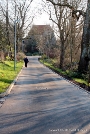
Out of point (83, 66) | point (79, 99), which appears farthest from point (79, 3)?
point (79, 99)

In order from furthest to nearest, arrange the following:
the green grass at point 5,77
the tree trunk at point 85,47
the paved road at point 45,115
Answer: the tree trunk at point 85,47 < the green grass at point 5,77 < the paved road at point 45,115

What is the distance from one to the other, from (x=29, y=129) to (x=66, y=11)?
106ft

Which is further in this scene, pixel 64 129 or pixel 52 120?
pixel 52 120

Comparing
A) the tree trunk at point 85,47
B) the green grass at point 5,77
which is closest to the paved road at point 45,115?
the green grass at point 5,77

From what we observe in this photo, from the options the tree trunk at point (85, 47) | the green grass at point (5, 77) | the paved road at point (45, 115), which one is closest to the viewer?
the paved road at point (45, 115)

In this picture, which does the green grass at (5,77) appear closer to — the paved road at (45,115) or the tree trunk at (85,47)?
the paved road at (45,115)

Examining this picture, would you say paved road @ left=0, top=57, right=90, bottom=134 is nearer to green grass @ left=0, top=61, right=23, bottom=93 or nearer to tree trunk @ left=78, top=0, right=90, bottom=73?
green grass @ left=0, top=61, right=23, bottom=93

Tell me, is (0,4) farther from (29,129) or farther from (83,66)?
(29,129)

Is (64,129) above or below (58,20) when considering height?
below

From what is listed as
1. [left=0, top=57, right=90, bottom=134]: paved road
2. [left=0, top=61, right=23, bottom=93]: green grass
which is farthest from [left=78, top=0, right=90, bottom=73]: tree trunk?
[left=0, top=57, right=90, bottom=134]: paved road

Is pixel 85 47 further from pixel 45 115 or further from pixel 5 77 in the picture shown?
pixel 45 115

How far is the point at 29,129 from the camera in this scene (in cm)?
716

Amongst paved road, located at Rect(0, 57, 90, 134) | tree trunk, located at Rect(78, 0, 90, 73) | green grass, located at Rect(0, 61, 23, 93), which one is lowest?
green grass, located at Rect(0, 61, 23, 93)

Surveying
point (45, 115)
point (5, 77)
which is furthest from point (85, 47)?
point (45, 115)
